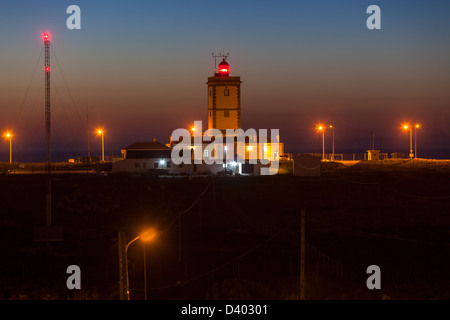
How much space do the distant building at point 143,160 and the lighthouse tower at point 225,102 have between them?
307 inches

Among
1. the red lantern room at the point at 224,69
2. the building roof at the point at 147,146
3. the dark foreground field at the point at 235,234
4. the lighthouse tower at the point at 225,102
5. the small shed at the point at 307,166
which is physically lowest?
the dark foreground field at the point at 235,234

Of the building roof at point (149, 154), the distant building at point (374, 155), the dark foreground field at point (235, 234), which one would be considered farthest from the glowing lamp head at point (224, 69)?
the distant building at point (374, 155)

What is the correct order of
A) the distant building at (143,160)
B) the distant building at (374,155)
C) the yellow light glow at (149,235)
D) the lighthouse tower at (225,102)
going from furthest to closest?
the distant building at (374,155) → the lighthouse tower at (225,102) → the distant building at (143,160) → the yellow light glow at (149,235)

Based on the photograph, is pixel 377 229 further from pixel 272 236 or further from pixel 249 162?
pixel 249 162

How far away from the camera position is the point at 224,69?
60.2 metres

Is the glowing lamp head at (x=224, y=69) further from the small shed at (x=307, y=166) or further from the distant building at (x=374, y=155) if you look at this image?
the distant building at (x=374, y=155)

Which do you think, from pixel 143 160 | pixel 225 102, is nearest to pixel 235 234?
pixel 143 160

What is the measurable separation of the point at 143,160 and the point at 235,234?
2517cm

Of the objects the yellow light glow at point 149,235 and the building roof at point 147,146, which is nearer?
the yellow light glow at point 149,235

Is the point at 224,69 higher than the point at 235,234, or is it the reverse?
the point at 224,69

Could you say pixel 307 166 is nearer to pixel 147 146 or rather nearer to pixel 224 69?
pixel 224 69

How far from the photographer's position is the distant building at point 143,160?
5238 centimetres

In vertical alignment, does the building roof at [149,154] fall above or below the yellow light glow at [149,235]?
above

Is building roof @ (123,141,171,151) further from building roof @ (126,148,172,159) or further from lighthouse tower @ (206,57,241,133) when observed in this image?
lighthouse tower @ (206,57,241,133)
